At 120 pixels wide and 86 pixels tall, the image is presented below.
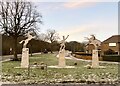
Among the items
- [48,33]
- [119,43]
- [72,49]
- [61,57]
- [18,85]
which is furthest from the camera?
[48,33]

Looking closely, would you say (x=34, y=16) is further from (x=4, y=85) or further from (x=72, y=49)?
(x=72, y=49)

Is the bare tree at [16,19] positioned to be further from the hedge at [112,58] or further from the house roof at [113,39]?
the house roof at [113,39]

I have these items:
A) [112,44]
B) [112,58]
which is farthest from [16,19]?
[112,44]

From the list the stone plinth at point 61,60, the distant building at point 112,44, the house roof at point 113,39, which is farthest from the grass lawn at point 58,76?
the house roof at point 113,39

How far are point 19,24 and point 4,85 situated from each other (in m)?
30.3

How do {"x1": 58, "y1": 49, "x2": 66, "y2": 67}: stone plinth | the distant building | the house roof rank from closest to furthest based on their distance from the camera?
{"x1": 58, "y1": 49, "x2": 66, "y2": 67}: stone plinth, the distant building, the house roof

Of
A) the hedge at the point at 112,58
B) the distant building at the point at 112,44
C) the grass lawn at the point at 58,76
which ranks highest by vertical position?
the distant building at the point at 112,44

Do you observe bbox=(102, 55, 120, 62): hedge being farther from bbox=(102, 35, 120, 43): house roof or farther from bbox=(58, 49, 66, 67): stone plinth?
bbox=(102, 35, 120, 43): house roof

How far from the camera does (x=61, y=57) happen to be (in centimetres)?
2847

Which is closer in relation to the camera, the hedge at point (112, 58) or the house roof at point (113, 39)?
the hedge at point (112, 58)

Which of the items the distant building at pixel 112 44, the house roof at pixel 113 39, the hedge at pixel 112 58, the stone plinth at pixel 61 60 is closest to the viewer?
the stone plinth at pixel 61 60

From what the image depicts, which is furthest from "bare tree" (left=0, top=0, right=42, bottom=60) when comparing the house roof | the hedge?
the house roof

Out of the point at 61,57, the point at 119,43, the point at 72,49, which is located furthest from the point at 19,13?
the point at 72,49

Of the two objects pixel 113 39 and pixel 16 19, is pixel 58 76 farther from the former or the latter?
pixel 113 39
